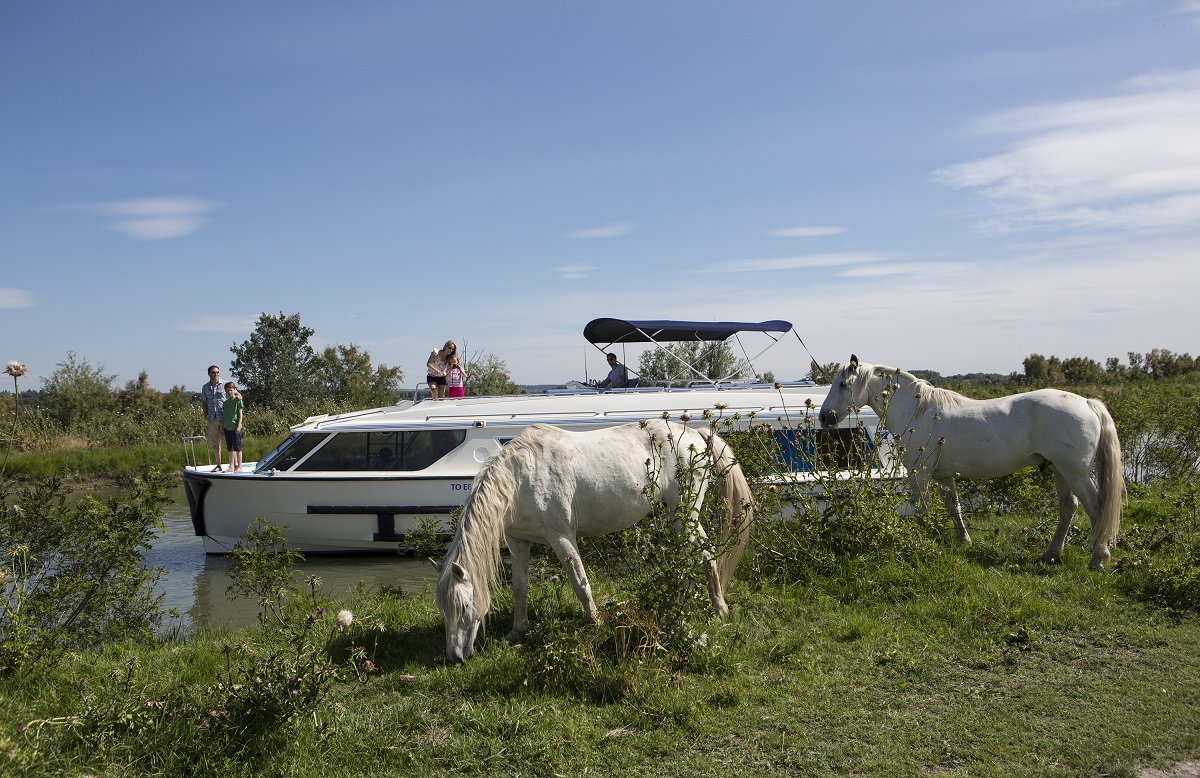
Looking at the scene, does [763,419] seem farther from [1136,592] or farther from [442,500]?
[1136,592]

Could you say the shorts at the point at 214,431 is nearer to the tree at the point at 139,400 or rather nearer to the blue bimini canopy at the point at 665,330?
the blue bimini canopy at the point at 665,330

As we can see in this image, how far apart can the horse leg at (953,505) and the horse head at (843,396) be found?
3.60ft

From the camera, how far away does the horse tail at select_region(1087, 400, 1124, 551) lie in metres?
6.75

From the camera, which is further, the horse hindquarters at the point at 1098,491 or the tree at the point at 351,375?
the tree at the point at 351,375

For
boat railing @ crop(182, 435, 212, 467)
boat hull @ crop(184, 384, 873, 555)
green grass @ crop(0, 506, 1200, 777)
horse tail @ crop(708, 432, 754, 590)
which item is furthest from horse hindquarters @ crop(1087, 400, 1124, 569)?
boat railing @ crop(182, 435, 212, 467)

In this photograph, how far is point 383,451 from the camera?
36.0 ft

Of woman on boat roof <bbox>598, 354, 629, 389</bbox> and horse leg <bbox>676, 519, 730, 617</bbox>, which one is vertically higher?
woman on boat roof <bbox>598, 354, 629, 389</bbox>

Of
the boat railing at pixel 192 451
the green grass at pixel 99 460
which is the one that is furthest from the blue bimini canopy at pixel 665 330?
the green grass at pixel 99 460

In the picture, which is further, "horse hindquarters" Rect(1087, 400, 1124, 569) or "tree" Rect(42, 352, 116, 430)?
"tree" Rect(42, 352, 116, 430)

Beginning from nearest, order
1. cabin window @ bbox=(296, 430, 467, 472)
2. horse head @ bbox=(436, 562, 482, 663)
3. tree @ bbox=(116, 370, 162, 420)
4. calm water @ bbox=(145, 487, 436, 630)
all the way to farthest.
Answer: horse head @ bbox=(436, 562, 482, 663)
calm water @ bbox=(145, 487, 436, 630)
cabin window @ bbox=(296, 430, 467, 472)
tree @ bbox=(116, 370, 162, 420)

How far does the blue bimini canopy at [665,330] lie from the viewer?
42.3 ft

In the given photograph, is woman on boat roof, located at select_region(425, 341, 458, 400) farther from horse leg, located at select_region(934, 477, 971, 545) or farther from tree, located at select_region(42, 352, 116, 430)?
tree, located at select_region(42, 352, 116, 430)

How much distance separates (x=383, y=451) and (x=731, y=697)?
7577 millimetres

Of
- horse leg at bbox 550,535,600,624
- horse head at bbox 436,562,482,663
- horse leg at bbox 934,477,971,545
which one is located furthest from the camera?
horse leg at bbox 934,477,971,545
